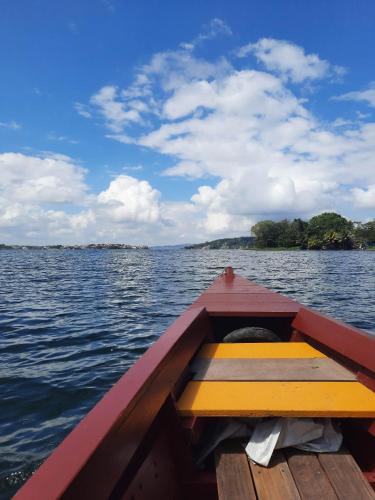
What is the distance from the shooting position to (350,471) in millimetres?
2594

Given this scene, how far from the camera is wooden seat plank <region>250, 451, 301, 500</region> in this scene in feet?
7.86

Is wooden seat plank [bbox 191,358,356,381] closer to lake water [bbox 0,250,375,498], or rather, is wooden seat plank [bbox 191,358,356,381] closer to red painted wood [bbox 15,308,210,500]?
red painted wood [bbox 15,308,210,500]

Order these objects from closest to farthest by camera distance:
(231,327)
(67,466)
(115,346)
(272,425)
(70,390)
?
(67,466)
(272,425)
(231,327)
(70,390)
(115,346)

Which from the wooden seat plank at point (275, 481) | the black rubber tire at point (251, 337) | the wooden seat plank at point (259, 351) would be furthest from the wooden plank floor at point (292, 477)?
the black rubber tire at point (251, 337)

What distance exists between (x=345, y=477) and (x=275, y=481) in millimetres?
481

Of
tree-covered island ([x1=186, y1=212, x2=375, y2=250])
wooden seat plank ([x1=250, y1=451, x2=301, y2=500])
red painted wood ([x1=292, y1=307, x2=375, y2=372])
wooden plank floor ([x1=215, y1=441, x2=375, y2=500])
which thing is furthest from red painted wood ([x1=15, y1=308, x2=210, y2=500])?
tree-covered island ([x1=186, y1=212, x2=375, y2=250])

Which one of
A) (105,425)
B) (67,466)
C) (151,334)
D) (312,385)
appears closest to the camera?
(67,466)

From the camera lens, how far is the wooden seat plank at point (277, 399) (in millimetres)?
2766

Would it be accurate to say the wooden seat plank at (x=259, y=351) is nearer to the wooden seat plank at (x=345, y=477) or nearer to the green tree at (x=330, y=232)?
the wooden seat plank at (x=345, y=477)

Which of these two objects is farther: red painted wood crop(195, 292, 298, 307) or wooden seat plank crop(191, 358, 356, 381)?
red painted wood crop(195, 292, 298, 307)

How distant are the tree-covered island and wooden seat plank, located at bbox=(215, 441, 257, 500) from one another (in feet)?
458

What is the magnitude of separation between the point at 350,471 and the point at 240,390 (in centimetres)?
95

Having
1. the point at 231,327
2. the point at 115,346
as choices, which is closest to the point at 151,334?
the point at 115,346

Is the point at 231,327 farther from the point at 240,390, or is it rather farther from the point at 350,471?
the point at 350,471
